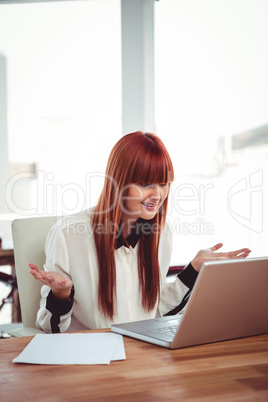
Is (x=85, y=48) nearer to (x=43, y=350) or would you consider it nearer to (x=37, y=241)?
(x=37, y=241)

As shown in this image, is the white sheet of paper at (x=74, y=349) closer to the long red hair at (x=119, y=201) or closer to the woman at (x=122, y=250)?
the woman at (x=122, y=250)

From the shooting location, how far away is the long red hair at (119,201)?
62.1 inches

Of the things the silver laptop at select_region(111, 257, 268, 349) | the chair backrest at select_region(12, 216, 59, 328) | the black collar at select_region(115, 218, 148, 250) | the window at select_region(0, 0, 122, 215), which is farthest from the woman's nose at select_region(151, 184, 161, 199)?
the window at select_region(0, 0, 122, 215)

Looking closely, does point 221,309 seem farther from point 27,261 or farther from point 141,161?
point 27,261

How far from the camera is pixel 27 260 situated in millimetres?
1666

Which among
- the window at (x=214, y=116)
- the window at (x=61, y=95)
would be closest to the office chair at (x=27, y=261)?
the window at (x=61, y=95)

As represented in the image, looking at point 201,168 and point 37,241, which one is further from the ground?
point 201,168

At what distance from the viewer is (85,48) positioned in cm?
325

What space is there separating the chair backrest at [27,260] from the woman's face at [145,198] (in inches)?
13.2

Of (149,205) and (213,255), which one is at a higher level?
(149,205)

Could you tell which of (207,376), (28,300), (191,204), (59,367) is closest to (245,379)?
(207,376)

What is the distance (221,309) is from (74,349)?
332mm

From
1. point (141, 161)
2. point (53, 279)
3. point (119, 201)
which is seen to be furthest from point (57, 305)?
point (141, 161)

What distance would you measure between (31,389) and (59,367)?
112 mm
